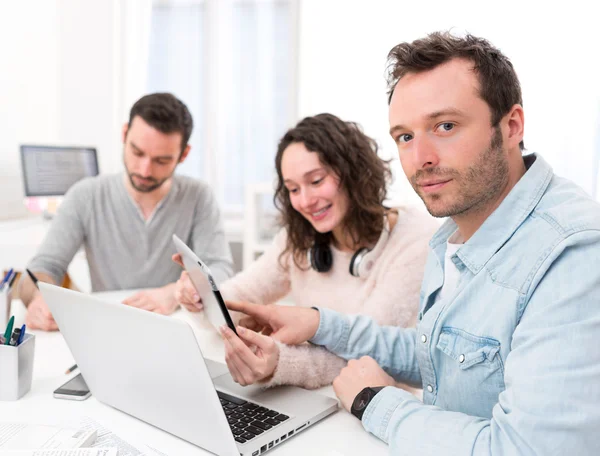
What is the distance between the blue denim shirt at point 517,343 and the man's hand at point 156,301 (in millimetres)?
886

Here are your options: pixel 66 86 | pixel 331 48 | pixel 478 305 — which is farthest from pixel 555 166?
pixel 66 86

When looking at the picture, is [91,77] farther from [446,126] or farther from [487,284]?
[487,284]

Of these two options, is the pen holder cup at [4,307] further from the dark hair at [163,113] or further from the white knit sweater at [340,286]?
the dark hair at [163,113]

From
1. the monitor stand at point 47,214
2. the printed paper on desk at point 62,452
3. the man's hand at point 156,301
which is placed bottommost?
the monitor stand at point 47,214

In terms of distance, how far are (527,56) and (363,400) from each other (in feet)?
7.80

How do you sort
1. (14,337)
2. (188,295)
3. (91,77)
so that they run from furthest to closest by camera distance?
(91,77) < (188,295) < (14,337)

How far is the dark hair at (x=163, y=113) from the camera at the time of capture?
79.6 inches

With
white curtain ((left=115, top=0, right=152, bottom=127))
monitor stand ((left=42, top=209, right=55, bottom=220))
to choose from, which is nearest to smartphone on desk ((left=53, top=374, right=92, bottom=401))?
monitor stand ((left=42, top=209, right=55, bottom=220))

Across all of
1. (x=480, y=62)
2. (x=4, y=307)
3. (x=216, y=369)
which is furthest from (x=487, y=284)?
(x=4, y=307)

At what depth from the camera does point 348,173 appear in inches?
61.6

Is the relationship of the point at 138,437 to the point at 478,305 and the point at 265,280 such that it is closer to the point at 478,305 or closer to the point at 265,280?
the point at 478,305

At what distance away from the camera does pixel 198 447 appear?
0.86m

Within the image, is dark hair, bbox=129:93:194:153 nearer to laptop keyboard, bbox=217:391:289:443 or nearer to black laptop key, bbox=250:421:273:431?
laptop keyboard, bbox=217:391:289:443

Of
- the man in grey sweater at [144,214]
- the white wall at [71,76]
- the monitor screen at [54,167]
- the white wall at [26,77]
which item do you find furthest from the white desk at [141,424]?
the white wall at [71,76]
